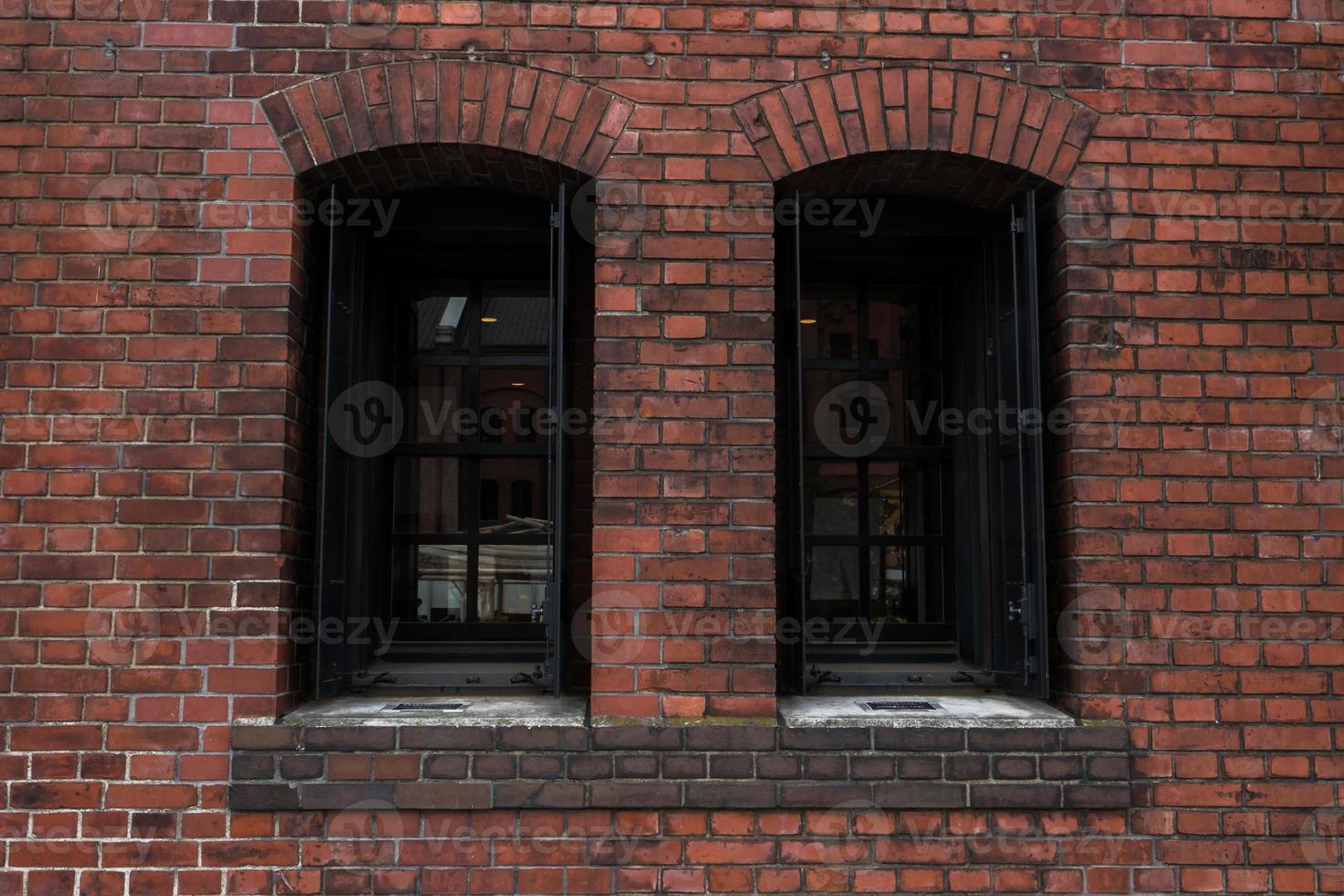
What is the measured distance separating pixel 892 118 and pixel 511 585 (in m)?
2.11

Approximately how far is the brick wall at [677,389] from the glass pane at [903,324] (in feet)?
1.97

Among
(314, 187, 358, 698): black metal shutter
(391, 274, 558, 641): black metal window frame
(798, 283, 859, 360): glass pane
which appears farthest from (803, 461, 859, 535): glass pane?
(314, 187, 358, 698): black metal shutter

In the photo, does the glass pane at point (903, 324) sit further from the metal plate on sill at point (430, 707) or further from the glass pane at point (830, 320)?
the metal plate on sill at point (430, 707)

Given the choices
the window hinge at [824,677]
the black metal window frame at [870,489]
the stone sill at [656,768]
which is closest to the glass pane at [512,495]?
the stone sill at [656,768]

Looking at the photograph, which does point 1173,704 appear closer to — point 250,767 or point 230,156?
point 250,767

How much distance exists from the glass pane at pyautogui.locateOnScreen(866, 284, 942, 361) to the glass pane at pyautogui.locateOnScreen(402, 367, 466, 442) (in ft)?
5.23

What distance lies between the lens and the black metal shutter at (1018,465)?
3.11m

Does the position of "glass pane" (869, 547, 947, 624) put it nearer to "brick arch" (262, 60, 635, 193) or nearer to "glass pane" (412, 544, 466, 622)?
"glass pane" (412, 544, 466, 622)

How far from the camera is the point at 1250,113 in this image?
317cm

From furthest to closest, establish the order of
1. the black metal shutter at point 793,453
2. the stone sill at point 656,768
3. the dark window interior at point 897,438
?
the dark window interior at point 897,438
the black metal shutter at point 793,453
the stone sill at point 656,768

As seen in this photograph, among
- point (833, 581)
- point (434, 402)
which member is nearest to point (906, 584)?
point (833, 581)

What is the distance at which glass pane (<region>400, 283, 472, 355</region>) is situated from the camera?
3.62m

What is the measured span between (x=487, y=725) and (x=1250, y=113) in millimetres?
3182

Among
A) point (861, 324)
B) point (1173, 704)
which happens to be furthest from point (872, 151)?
point (1173, 704)
